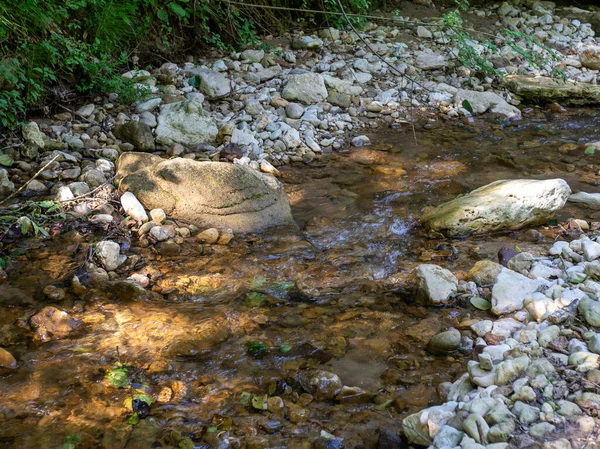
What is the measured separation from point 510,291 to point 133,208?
2.41 metres

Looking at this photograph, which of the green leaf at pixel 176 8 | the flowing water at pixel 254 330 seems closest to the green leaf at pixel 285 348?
the flowing water at pixel 254 330

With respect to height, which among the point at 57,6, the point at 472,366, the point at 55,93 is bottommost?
the point at 472,366

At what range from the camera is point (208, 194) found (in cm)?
391

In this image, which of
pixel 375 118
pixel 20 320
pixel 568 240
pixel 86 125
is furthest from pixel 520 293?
pixel 86 125

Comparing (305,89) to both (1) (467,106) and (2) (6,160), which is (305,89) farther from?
(2) (6,160)

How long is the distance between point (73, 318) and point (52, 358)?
1.03ft

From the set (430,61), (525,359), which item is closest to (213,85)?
(430,61)

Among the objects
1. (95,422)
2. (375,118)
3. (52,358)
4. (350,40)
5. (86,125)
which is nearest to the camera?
(95,422)

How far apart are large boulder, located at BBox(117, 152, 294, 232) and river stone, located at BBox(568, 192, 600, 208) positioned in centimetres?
211

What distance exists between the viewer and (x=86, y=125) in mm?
4863

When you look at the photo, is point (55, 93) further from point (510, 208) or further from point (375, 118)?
point (510, 208)

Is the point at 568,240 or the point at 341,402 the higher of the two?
the point at 341,402

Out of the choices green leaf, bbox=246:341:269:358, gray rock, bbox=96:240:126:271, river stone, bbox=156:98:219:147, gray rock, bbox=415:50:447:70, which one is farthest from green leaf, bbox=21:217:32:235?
gray rock, bbox=415:50:447:70

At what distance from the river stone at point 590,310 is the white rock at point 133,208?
8.67ft
